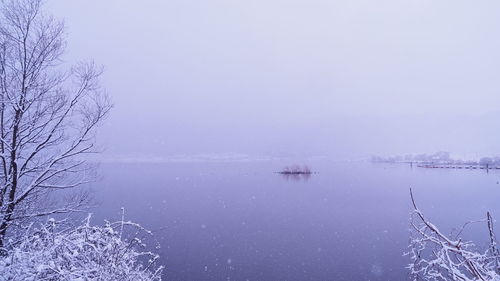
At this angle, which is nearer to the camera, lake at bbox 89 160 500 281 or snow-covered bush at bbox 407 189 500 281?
snow-covered bush at bbox 407 189 500 281

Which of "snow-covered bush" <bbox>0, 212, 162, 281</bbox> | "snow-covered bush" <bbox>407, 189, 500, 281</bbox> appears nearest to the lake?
"snow-covered bush" <bbox>0, 212, 162, 281</bbox>

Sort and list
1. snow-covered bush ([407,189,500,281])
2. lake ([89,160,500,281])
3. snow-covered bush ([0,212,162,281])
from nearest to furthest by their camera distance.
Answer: snow-covered bush ([407,189,500,281]) → snow-covered bush ([0,212,162,281]) → lake ([89,160,500,281])

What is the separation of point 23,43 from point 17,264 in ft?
20.5

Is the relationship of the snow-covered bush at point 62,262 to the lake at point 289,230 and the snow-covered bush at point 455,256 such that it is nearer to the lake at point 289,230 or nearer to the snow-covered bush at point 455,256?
the lake at point 289,230

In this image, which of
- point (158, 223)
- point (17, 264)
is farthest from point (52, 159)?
point (158, 223)

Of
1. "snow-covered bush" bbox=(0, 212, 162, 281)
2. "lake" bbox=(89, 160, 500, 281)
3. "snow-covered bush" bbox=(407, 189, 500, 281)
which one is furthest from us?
"lake" bbox=(89, 160, 500, 281)

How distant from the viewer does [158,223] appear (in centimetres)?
2769

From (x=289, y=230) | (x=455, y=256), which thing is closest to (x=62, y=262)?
(x=455, y=256)

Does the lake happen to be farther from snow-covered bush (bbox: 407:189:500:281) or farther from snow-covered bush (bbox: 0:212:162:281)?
snow-covered bush (bbox: 407:189:500:281)

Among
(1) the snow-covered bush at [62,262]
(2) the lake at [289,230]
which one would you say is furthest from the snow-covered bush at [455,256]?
(2) the lake at [289,230]

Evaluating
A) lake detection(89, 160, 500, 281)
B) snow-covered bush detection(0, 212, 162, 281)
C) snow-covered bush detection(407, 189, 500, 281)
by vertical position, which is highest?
snow-covered bush detection(407, 189, 500, 281)

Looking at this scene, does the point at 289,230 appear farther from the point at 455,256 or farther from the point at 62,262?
the point at 455,256

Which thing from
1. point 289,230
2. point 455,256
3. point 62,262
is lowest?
point 289,230

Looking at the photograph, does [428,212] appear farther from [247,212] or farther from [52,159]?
[52,159]
